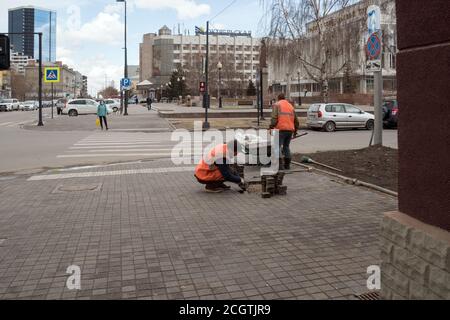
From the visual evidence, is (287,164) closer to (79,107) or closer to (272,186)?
(272,186)

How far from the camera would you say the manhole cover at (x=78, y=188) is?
30.6 feet

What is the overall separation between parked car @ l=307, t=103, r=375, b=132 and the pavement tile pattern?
16149 mm

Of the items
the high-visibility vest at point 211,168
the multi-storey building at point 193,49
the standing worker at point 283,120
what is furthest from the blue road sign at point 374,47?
the multi-storey building at point 193,49

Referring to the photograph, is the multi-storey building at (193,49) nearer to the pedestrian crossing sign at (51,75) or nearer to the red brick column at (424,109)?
the pedestrian crossing sign at (51,75)

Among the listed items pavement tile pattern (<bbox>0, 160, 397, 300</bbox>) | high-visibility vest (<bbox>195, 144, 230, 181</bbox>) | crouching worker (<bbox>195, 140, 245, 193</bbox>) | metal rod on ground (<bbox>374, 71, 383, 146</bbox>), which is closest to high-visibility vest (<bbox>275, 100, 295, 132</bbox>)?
pavement tile pattern (<bbox>0, 160, 397, 300</bbox>)

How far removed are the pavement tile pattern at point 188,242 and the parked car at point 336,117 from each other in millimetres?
16149

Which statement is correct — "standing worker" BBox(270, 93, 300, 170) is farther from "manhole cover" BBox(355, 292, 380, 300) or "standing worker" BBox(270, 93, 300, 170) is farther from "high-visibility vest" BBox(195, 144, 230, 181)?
"manhole cover" BBox(355, 292, 380, 300)

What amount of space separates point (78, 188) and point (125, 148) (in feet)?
27.5

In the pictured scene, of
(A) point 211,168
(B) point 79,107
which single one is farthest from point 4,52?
(B) point 79,107

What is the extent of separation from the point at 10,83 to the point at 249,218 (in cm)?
12861

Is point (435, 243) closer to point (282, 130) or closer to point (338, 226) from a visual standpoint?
point (338, 226)

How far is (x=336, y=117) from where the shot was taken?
2525 centimetres

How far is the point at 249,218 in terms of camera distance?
696 cm

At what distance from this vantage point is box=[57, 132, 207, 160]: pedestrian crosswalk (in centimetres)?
1564
